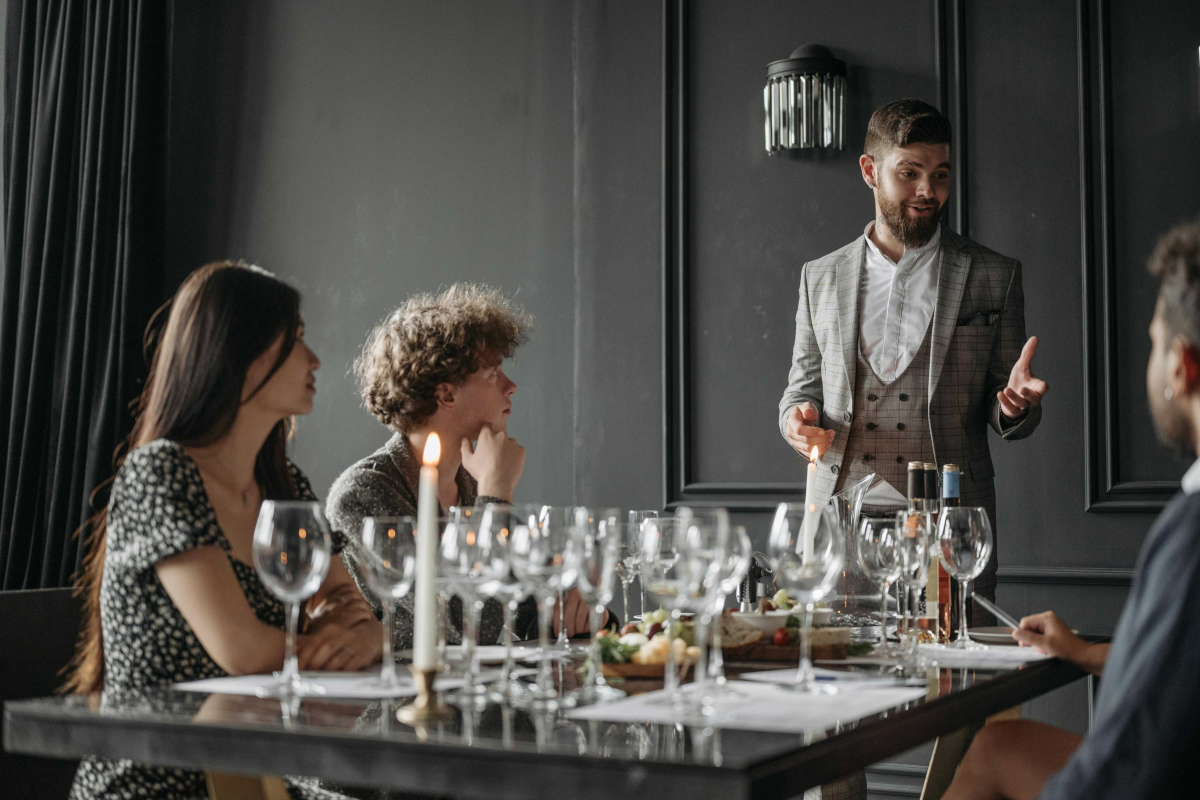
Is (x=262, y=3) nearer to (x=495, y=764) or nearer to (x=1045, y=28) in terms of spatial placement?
(x=1045, y=28)

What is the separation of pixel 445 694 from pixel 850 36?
2.79 metres

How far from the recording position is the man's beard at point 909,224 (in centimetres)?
310

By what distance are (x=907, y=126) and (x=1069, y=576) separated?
1.26 m

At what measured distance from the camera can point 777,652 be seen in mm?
1763

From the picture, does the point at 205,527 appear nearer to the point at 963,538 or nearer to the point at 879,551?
the point at 879,551

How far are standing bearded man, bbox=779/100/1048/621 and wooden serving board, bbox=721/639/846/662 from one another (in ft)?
4.11

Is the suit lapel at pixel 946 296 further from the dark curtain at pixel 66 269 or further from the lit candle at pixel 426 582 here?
the dark curtain at pixel 66 269

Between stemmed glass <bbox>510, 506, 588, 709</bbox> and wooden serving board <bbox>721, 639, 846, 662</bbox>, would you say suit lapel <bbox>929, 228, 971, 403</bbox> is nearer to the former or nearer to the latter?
wooden serving board <bbox>721, 639, 846, 662</bbox>

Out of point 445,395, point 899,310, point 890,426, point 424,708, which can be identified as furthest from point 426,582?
point 899,310

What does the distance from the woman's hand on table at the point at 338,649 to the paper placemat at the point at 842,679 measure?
1.62 feet

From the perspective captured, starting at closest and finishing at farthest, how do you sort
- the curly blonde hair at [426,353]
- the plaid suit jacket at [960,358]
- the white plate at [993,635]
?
the white plate at [993,635]
the curly blonde hair at [426,353]
the plaid suit jacket at [960,358]

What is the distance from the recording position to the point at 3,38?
14.8ft

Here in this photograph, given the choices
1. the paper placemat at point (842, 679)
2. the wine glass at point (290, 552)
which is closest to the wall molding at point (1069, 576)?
the paper placemat at point (842, 679)

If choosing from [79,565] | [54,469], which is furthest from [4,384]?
[79,565]
